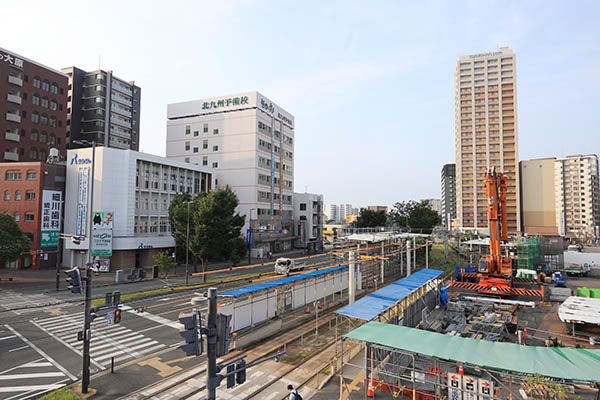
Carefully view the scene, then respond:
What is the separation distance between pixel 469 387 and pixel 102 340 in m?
20.1

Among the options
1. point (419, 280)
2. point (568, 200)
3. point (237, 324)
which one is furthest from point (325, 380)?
point (568, 200)

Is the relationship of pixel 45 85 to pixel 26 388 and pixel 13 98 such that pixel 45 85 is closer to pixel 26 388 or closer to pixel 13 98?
pixel 13 98

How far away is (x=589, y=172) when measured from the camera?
131375 mm

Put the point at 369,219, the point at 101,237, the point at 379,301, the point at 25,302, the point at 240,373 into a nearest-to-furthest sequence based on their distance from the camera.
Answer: the point at 240,373
the point at 379,301
the point at 25,302
the point at 101,237
the point at 369,219

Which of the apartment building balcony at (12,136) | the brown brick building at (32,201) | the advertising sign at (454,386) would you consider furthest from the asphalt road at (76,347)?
the apartment building balcony at (12,136)

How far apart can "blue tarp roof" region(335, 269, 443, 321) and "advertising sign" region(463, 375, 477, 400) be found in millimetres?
4574

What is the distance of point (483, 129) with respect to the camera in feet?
373

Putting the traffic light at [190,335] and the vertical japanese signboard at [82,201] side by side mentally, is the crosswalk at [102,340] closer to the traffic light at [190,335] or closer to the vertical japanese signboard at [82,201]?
the traffic light at [190,335]

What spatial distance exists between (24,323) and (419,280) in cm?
2890

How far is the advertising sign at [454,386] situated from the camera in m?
11.5

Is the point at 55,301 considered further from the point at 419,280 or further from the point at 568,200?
the point at 568,200

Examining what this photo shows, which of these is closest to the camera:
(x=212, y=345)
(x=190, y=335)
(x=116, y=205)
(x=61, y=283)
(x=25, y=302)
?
(x=190, y=335)

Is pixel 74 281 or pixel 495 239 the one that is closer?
pixel 74 281

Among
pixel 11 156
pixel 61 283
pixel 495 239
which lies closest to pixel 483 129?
pixel 495 239
